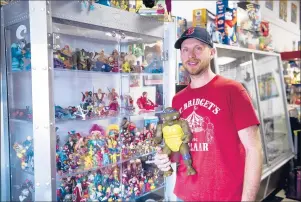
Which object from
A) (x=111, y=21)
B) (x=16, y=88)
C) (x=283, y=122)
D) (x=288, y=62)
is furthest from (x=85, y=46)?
(x=288, y=62)

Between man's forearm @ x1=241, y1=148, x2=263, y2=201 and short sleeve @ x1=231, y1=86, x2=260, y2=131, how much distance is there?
156 millimetres

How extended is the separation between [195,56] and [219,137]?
494mm

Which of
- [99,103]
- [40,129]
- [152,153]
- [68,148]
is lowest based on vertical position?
[152,153]

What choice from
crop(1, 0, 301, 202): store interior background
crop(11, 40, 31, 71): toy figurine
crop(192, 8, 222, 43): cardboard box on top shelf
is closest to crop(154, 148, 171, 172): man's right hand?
crop(1, 0, 301, 202): store interior background

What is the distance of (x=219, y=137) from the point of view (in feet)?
5.15

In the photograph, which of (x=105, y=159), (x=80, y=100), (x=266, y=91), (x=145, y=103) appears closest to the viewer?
(x=105, y=159)

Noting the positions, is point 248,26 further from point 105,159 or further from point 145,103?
point 105,159

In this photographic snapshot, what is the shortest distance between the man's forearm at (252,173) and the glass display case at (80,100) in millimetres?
1122

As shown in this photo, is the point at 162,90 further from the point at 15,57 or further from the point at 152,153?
the point at 15,57

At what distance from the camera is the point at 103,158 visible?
2205 mm

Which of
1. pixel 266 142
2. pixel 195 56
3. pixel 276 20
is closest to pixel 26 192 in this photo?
pixel 195 56

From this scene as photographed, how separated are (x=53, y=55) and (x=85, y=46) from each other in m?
0.52

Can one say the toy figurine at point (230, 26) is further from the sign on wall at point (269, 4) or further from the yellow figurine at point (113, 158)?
the sign on wall at point (269, 4)

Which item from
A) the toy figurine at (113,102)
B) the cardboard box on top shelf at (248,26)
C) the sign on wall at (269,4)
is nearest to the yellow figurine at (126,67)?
the toy figurine at (113,102)
